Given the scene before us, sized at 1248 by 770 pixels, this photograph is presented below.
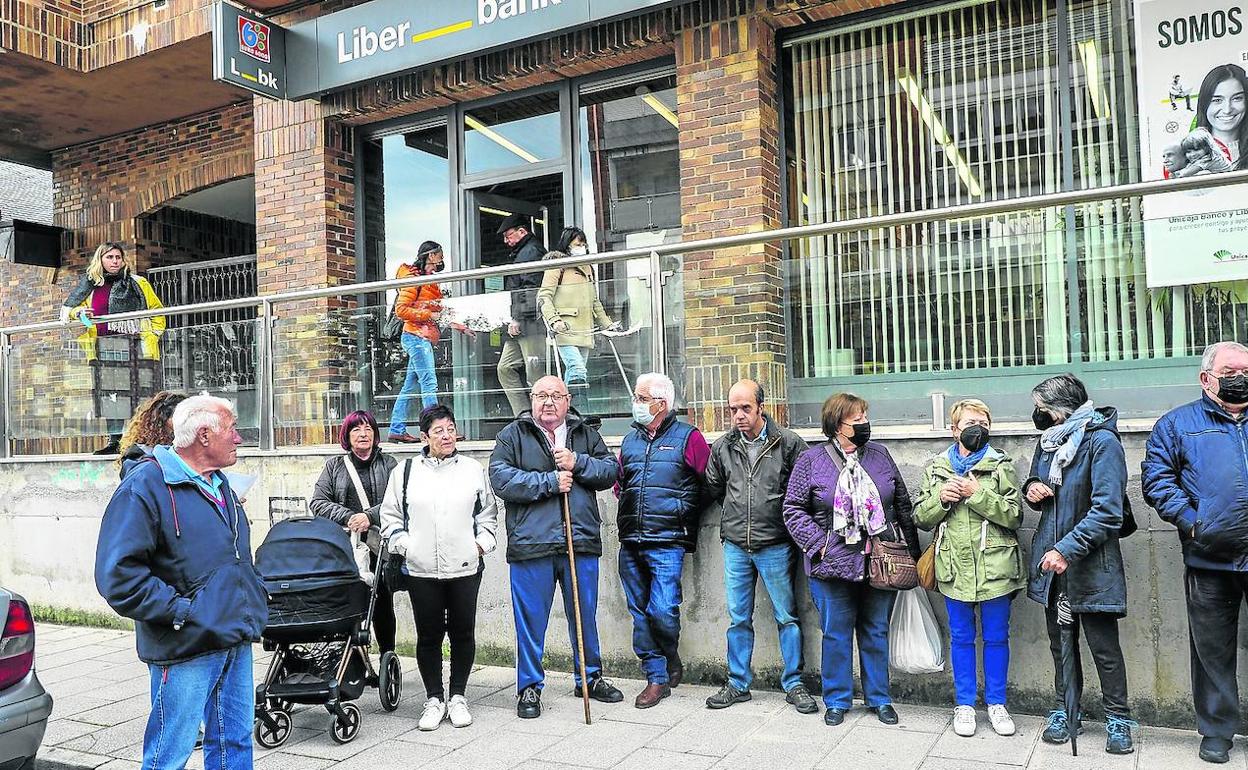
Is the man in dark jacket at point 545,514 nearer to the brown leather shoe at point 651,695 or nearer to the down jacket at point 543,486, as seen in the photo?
the down jacket at point 543,486

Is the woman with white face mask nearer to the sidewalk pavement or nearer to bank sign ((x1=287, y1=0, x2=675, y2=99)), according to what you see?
the sidewalk pavement

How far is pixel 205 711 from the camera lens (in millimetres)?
4172

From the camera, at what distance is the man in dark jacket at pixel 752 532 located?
5.98 metres

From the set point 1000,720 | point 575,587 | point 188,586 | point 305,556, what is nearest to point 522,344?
point 575,587

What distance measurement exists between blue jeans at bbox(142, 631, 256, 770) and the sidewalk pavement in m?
1.21

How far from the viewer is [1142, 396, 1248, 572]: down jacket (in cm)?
472

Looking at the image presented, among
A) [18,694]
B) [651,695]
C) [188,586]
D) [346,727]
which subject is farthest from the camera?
[651,695]

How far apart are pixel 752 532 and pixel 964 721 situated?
1.50 meters

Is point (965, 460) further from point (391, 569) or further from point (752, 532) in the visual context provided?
point (391, 569)

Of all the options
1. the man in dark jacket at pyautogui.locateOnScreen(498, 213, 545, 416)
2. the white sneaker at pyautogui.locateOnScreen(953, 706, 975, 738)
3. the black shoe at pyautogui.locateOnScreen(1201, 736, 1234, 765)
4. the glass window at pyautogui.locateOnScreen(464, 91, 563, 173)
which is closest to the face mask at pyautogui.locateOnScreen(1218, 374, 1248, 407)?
the black shoe at pyautogui.locateOnScreen(1201, 736, 1234, 765)

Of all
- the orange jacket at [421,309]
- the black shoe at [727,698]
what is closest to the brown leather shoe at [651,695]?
the black shoe at [727,698]

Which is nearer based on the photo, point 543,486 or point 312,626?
point 312,626

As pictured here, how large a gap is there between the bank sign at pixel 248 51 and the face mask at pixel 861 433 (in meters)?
7.01

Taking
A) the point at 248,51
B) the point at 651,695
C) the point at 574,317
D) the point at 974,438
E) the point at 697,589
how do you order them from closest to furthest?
the point at 974,438, the point at 651,695, the point at 697,589, the point at 574,317, the point at 248,51
